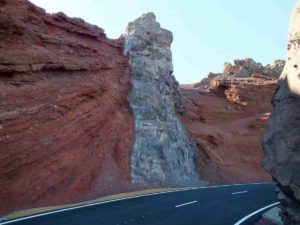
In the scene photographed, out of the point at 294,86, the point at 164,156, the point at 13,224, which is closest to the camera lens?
the point at 294,86

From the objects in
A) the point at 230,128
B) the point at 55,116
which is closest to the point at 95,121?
the point at 55,116

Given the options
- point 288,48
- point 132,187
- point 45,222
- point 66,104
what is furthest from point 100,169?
point 288,48

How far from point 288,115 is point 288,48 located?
5.80ft

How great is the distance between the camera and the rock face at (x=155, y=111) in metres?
26.2

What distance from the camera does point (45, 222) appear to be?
12.3 meters

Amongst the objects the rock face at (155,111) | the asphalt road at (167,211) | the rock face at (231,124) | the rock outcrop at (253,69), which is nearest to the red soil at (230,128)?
the rock face at (231,124)

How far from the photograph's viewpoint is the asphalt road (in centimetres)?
1284

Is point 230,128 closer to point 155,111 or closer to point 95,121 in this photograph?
point 155,111

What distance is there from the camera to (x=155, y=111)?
3020 cm

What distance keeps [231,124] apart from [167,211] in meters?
29.3

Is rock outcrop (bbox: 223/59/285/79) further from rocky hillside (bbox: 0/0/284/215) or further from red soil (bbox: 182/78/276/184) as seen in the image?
rocky hillside (bbox: 0/0/284/215)

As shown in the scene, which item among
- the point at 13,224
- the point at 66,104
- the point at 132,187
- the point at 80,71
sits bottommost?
the point at 132,187

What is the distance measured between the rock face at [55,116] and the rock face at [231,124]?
371 inches

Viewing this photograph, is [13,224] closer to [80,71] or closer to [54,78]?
[54,78]
